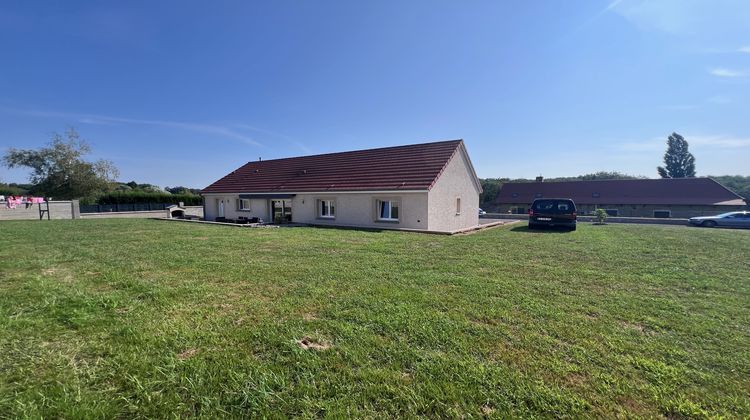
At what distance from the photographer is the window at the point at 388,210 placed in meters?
18.3

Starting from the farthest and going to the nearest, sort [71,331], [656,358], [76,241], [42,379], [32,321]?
[76,241] < [32,321] < [71,331] < [656,358] < [42,379]

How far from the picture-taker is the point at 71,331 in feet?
12.6

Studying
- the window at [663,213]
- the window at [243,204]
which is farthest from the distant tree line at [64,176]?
the window at [663,213]

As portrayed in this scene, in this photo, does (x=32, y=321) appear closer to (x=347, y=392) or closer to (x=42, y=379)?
(x=42, y=379)

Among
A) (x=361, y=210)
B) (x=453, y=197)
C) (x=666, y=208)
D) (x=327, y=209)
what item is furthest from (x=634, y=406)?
(x=666, y=208)

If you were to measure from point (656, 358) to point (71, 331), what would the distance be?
6.57 meters

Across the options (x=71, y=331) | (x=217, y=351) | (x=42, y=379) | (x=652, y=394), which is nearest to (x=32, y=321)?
(x=71, y=331)

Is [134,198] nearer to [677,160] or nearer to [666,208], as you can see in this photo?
[666,208]

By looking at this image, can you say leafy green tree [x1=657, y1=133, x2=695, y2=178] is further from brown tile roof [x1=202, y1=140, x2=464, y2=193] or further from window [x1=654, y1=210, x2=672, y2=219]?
brown tile roof [x1=202, y1=140, x2=464, y2=193]

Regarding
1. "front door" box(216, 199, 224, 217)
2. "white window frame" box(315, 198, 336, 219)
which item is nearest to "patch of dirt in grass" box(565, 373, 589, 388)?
"white window frame" box(315, 198, 336, 219)

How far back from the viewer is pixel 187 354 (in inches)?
131

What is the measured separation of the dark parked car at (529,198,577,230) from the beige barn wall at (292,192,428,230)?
618 cm

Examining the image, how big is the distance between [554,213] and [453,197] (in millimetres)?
5469

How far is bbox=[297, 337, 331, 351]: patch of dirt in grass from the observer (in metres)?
3.38
